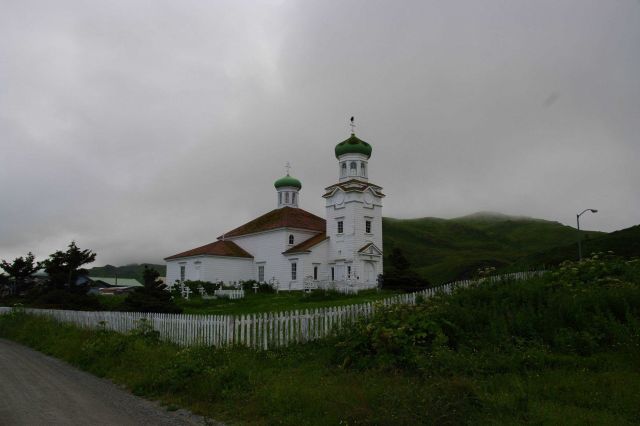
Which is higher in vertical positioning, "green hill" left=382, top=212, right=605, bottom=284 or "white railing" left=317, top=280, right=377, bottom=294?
"green hill" left=382, top=212, right=605, bottom=284

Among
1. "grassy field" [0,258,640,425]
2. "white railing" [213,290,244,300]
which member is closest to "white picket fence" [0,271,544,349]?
"grassy field" [0,258,640,425]

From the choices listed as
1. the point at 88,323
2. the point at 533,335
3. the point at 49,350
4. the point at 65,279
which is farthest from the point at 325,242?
the point at 533,335

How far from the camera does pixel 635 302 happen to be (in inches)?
417

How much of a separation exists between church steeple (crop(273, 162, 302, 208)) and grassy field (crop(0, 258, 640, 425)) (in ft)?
133

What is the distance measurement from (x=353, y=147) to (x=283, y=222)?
354 inches

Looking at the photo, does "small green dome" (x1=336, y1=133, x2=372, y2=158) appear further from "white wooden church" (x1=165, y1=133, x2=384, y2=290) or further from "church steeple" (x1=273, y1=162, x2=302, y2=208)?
"church steeple" (x1=273, y1=162, x2=302, y2=208)

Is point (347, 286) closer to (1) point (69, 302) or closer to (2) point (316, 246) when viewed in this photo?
(2) point (316, 246)

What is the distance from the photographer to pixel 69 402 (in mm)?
10023

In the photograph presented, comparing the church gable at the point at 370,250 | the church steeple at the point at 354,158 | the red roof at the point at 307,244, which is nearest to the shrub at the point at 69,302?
the red roof at the point at 307,244

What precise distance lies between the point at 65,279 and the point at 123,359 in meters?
19.4

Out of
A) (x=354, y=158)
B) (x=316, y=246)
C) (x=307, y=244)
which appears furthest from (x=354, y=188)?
(x=307, y=244)

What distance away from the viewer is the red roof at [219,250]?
47.1 meters

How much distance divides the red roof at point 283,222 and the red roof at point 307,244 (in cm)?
178

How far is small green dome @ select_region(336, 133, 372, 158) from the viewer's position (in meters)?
43.5
